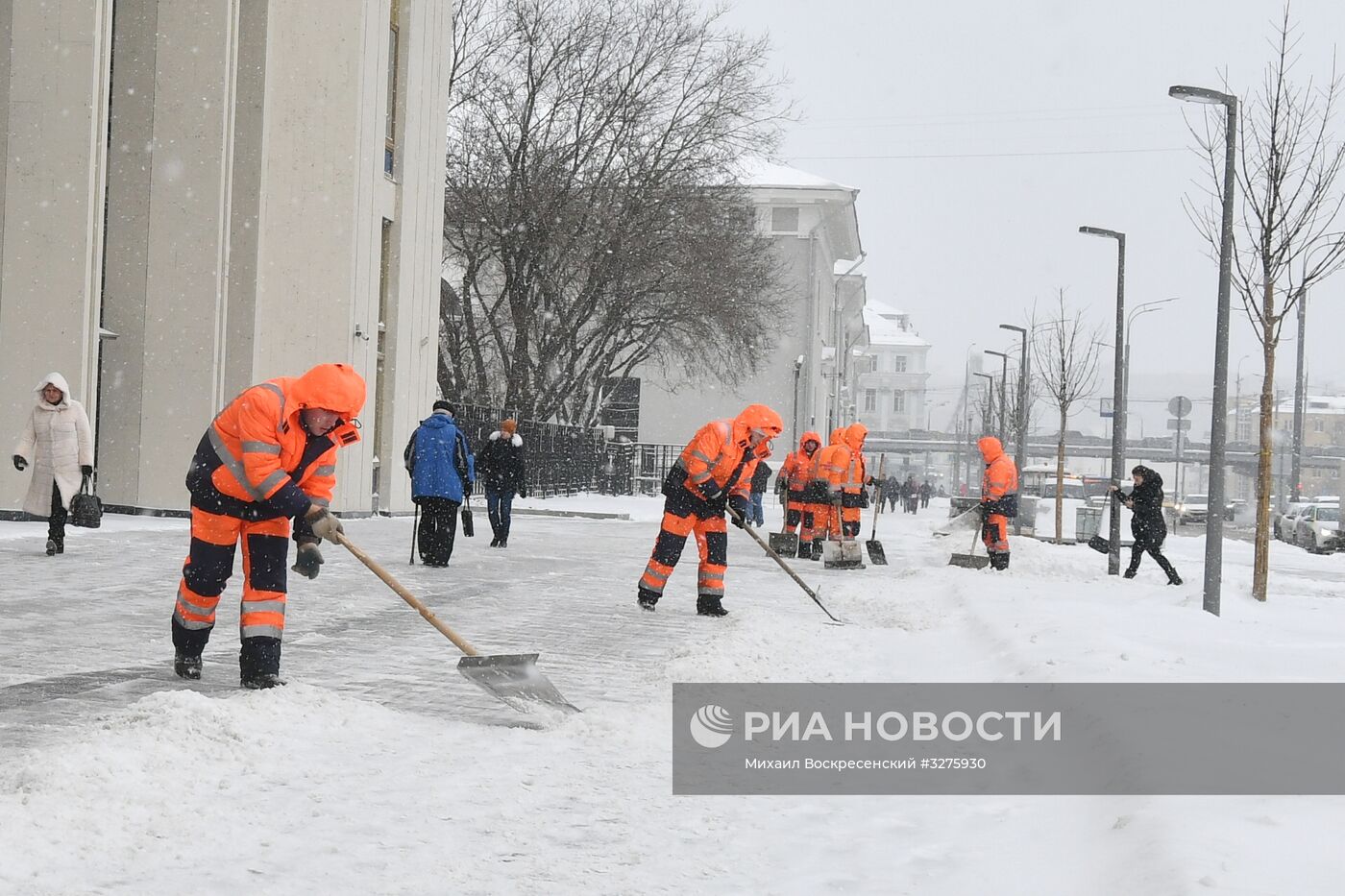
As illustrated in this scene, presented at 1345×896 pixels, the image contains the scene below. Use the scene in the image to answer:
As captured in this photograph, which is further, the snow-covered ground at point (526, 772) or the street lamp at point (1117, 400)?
the street lamp at point (1117, 400)

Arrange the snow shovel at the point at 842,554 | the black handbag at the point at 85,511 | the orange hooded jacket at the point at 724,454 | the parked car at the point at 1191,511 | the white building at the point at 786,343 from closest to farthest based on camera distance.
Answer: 1. the orange hooded jacket at the point at 724,454
2. the black handbag at the point at 85,511
3. the snow shovel at the point at 842,554
4. the white building at the point at 786,343
5. the parked car at the point at 1191,511

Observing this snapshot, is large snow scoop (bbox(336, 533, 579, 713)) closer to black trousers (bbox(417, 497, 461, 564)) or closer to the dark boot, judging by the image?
the dark boot

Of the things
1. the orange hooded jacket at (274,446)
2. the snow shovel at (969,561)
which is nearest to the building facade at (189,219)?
the snow shovel at (969,561)

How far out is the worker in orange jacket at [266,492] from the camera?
6.57 metres

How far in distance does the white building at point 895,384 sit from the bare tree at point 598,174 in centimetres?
9623

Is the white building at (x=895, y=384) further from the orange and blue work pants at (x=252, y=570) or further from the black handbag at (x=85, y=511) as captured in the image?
the orange and blue work pants at (x=252, y=570)

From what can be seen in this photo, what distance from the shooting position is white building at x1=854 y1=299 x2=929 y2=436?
132 metres

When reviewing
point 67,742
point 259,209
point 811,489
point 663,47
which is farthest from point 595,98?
point 67,742

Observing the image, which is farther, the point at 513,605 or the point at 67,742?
the point at 513,605

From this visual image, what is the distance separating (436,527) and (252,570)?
7.85 metres

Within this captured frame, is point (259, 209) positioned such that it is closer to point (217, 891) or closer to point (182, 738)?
point (182, 738)

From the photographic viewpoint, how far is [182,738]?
5398 millimetres

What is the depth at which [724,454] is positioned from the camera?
35.8ft

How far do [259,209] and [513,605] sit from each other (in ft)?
37.4
